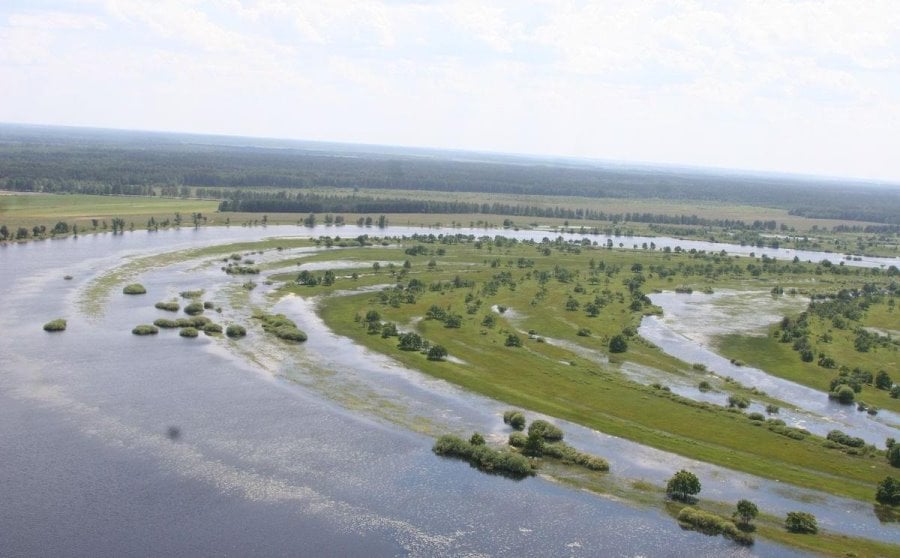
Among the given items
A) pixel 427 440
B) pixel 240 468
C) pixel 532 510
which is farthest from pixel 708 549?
pixel 240 468

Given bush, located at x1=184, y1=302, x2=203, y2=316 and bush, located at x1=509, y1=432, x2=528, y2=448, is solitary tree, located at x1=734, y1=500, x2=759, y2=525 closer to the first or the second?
bush, located at x1=509, y1=432, x2=528, y2=448

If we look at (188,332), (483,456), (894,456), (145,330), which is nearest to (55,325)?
(145,330)

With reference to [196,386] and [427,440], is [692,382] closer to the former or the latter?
[427,440]

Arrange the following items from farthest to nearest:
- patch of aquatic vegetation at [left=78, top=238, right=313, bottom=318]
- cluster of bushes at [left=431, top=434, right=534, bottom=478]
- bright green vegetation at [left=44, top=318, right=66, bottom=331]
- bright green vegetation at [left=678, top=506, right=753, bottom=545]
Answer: patch of aquatic vegetation at [left=78, top=238, right=313, bottom=318], bright green vegetation at [left=44, top=318, right=66, bottom=331], cluster of bushes at [left=431, top=434, right=534, bottom=478], bright green vegetation at [left=678, top=506, right=753, bottom=545]

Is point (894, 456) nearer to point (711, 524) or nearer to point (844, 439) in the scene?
point (844, 439)

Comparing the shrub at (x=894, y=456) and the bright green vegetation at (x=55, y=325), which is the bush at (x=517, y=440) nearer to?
the shrub at (x=894, y=456)

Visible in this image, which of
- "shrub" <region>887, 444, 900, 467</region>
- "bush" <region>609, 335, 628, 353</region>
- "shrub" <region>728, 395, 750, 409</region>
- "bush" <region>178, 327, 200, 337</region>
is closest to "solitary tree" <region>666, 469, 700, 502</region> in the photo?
"shrub" <region>887, 444, 900, 467</region>
